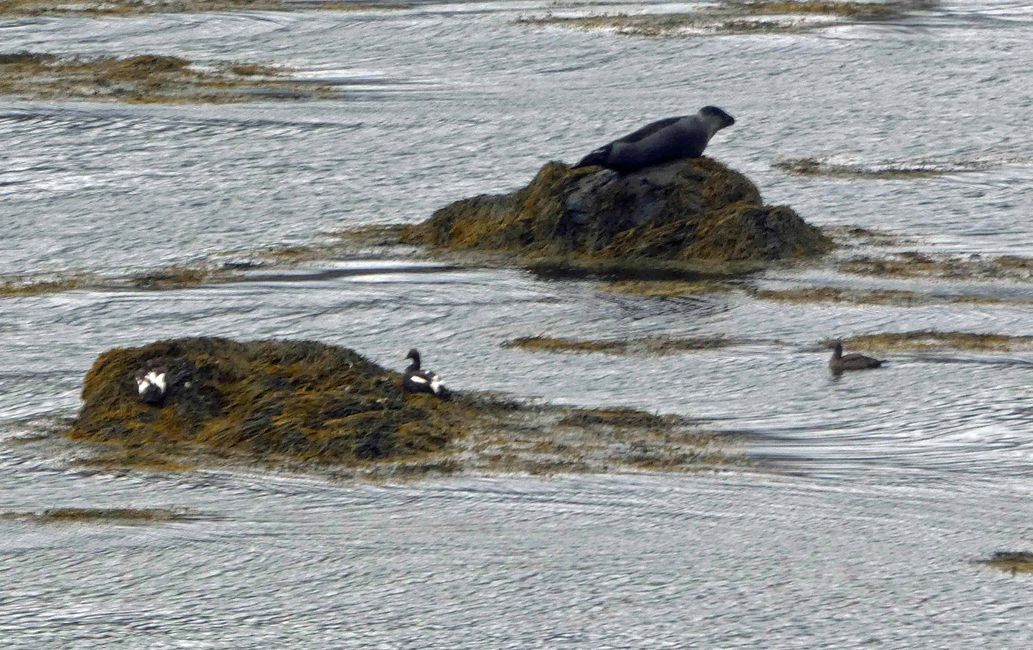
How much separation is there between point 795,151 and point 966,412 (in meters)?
11.0

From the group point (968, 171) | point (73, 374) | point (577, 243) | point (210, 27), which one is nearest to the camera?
point (73, 374)

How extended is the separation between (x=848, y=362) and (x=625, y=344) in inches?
86.7

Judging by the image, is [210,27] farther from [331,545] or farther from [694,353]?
[331,545]

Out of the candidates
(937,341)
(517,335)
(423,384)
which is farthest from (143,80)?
(423,384)

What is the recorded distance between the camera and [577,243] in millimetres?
22797

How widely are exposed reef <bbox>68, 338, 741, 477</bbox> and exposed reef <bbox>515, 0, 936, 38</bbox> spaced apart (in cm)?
1767

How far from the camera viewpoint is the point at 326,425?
1564cm

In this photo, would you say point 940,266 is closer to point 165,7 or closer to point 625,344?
point 625,344

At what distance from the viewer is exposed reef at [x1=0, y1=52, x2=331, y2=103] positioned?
30.9 meters

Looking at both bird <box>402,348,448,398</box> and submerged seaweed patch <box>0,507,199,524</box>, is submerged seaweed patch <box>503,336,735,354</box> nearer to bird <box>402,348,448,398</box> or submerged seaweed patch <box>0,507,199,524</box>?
bird <box>402,348,448,398</box>

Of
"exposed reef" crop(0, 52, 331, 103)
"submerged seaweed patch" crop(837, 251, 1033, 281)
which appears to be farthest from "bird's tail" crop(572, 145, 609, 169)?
"exposed reef" crop(0, 52, 331, 103)

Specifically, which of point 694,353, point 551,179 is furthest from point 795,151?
point 694,353

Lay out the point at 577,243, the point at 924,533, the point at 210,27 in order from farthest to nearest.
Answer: the point at 210,27 → the point at 577,243 → the point at 924,533

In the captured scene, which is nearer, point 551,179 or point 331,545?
point 331,545
